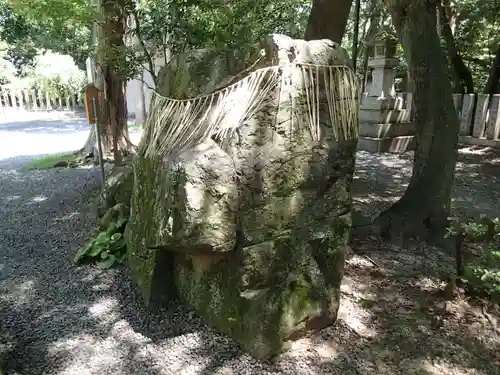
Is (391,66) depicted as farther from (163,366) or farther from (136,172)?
(163,366)

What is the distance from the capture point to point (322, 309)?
8.58 ft

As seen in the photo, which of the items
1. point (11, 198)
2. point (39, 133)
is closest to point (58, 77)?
point (39, 133)

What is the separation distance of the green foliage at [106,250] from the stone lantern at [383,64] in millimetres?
6642

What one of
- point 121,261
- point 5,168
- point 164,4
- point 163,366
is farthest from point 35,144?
point 163,366

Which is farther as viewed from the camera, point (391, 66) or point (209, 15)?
point (391, 66)

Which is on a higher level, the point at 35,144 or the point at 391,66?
the point at 391,66

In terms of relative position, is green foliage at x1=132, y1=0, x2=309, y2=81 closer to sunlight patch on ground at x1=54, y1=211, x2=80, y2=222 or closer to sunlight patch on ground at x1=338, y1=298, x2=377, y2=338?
sunlight patch on ground at x1=54, y1=211, x2=80, y2=222

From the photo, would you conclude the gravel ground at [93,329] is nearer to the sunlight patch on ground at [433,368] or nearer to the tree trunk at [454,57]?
the sunlight patch on ground at [433,368]

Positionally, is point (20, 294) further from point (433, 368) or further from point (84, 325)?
point (433, 368)

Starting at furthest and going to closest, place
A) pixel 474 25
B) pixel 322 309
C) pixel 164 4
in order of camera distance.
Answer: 1. pixel 474 25
2. pixel 164 4
3. pixel 322 309

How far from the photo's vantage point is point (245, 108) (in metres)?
2.35

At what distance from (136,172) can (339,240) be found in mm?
1545

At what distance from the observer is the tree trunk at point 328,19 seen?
4484mm

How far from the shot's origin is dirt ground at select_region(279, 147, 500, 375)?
2441mm
